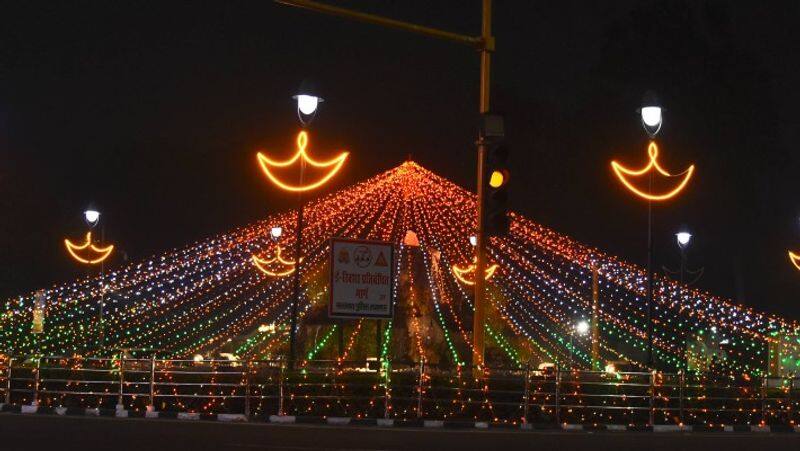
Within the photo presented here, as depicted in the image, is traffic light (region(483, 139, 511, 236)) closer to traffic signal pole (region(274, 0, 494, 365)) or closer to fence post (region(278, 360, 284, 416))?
Answer: traffic signal pole (region(274, 0, 494, 365))

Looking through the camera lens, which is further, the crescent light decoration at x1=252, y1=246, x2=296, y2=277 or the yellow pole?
the crescent light decoration at x1=252, y1=246, x2=296, y2=277

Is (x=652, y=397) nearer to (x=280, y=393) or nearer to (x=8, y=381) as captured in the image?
(x=280, y=393)

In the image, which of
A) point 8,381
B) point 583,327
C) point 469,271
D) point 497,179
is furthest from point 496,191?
point 583,327

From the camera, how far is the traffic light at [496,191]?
587 inches

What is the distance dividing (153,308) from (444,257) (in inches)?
363

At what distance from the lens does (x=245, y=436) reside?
1508 cm

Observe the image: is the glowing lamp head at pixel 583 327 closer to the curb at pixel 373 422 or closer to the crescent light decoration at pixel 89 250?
the crescent light decoration at pixel 89 250

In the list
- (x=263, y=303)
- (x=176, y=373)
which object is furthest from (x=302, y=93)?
(x=263, y=303)

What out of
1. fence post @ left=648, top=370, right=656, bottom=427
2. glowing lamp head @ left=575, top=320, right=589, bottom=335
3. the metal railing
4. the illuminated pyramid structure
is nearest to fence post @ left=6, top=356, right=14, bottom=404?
the metal railing

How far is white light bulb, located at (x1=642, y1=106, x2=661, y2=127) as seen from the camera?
20750 mm

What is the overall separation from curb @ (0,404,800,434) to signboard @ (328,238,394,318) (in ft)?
7.27

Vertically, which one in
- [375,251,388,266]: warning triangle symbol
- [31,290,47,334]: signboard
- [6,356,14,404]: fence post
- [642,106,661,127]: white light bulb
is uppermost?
[642,106,661,127]: white light bulb

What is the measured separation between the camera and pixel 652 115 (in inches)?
819

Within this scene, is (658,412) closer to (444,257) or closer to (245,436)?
(245,436)
